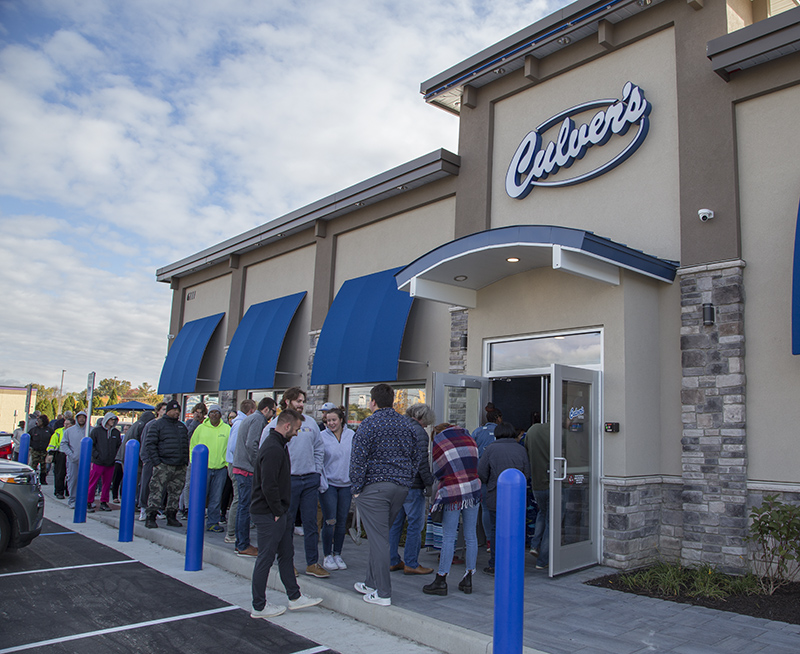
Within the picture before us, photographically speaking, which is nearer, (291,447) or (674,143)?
(291,447)

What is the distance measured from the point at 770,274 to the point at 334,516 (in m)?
6.17

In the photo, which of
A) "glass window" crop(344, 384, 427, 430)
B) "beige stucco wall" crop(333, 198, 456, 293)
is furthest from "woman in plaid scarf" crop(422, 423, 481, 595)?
"beige stucco wall" crop(333, 198, 456, 293)

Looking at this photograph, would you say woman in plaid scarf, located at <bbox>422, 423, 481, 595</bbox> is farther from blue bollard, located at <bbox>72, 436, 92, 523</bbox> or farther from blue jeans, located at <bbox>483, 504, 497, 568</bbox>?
blue bollard, located at <bbox>72, 436, 92, 523</bbox>

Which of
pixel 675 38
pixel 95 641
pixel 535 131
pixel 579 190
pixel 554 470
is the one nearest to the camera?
pixel 95 641

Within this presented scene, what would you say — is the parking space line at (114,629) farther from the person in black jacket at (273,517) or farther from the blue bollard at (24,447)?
the blue bollard at (24,447)

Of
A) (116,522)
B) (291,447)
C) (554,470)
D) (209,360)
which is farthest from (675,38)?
(209,360)

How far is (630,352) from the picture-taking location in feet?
27.2

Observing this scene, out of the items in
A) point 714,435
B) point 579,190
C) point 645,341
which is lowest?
point 714,435

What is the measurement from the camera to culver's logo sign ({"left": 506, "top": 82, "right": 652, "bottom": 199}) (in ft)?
31.1

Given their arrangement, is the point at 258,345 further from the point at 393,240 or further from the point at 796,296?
the point at 796,296

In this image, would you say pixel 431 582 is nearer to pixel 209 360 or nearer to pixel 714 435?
pixel 714 435

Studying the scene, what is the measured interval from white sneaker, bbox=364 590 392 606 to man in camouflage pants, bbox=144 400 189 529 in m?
5.26

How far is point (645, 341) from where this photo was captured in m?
8.56

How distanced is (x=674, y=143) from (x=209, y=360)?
15201 mm
